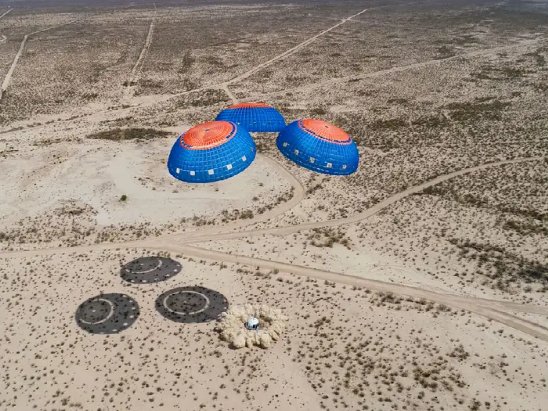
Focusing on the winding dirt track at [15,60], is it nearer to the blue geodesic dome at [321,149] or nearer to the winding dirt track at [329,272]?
the winding dirt track at [329,272]

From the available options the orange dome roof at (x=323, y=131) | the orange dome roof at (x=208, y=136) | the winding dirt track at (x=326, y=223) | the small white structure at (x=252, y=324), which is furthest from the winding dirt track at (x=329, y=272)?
the orange dome roof at (x=208, y=136)

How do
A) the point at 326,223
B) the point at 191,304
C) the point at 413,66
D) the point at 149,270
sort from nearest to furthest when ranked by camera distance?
the point at 191,304 → the point at 149,270 → the point at 326,223 → the point at 413,66

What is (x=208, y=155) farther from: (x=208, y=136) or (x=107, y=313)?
(x=107, y=313)

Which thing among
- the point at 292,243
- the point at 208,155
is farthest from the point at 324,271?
the point at 208,155

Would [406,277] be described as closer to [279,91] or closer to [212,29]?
[279,91]

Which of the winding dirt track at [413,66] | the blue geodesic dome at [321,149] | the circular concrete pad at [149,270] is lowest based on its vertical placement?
the circular concrete pad at [149,270]
